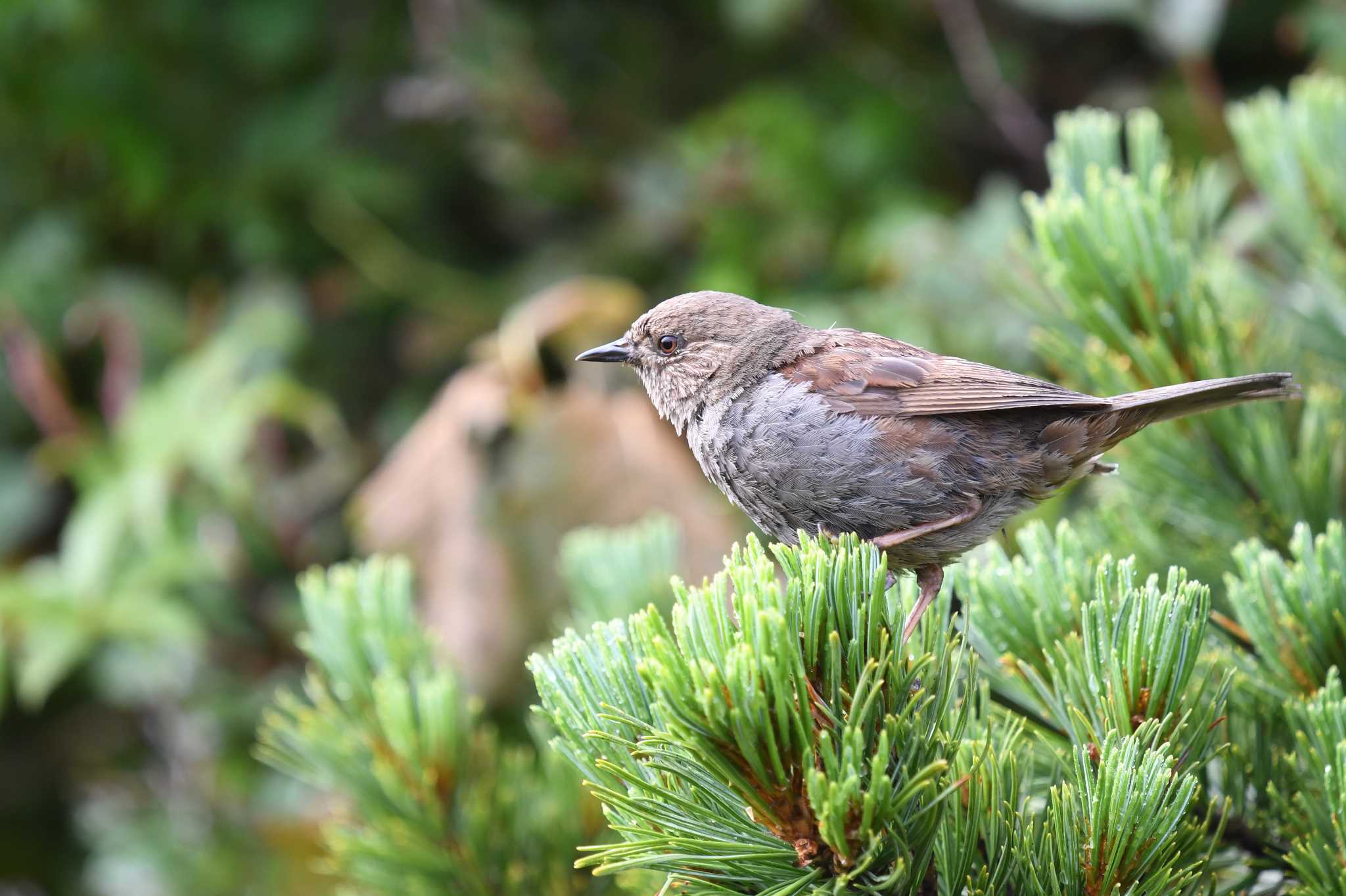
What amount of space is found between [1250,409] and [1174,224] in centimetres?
42

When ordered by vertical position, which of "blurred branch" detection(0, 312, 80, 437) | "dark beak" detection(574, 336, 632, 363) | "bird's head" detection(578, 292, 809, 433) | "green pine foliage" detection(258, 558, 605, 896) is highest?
"blurred branch" detection(0, 312, 80, 437)

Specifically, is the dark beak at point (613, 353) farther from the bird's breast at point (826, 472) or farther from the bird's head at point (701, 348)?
the bird's breast at point (826, 472)

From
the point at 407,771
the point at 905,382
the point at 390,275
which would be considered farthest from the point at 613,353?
the point at 390,275

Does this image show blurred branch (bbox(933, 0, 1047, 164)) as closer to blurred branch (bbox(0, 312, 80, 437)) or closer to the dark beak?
the dark beak

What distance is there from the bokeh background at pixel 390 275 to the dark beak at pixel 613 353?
88 centimetres

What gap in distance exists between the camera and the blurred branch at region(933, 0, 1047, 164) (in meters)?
4.69

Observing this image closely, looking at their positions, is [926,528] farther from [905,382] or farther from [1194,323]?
[1194,323]

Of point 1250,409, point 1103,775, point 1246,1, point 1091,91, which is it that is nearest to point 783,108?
point 1091,91

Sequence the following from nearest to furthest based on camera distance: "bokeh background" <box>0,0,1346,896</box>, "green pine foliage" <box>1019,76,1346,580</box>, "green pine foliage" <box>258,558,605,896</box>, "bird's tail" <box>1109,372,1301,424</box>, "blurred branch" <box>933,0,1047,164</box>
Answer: "bird's tail" <box>1109,372,1301,424</box>, "green pine foliage" <box>258,558,605,896</box>, "green pine foliage" <box>1019,76,1346,580</box>, "bokeh background" <box>0,0,1346,896</box>, "blurred branch" <box>933,0,1047,164</box>

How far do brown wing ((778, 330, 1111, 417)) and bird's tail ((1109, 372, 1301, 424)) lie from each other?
13 cm

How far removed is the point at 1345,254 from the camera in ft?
7.66

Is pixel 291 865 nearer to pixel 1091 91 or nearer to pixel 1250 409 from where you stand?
pixel 1250 409

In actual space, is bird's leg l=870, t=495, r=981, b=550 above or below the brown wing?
below

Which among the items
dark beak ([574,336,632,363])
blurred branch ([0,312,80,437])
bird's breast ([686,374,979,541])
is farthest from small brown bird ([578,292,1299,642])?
blurred branch ([0,312,80,437])
